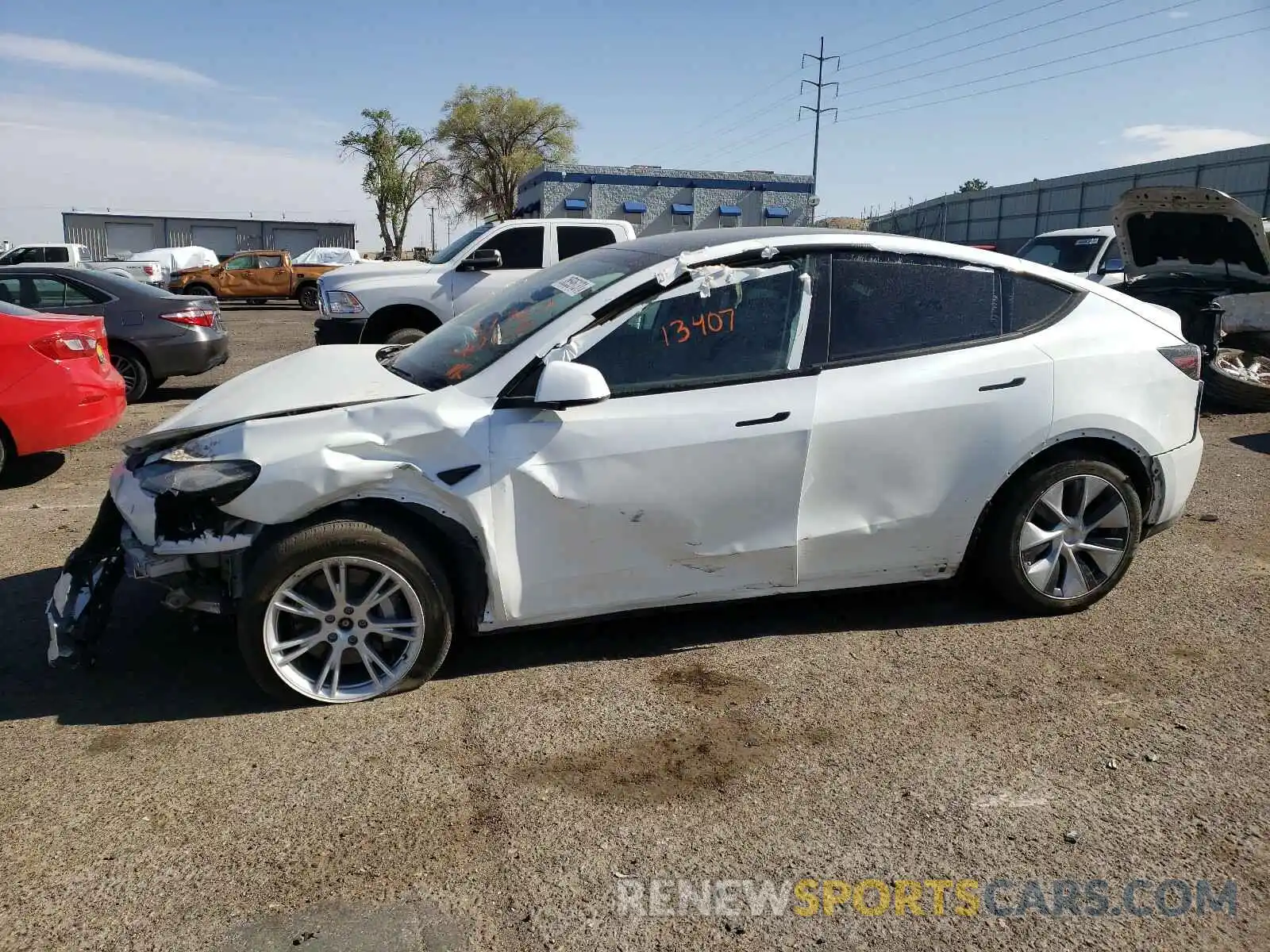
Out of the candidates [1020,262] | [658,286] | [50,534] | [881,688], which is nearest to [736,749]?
[881,688]

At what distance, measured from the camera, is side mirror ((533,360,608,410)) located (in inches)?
142

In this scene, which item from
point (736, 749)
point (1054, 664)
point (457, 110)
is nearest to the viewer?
point (736, 749)

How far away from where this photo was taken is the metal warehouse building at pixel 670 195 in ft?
66.9

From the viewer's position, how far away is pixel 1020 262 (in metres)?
4.51

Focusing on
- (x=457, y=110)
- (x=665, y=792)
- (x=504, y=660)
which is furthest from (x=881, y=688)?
(x=457, y=110)

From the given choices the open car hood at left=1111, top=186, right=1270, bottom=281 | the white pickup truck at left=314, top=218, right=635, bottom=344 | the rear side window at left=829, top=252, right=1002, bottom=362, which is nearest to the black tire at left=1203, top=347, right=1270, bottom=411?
the open car hood at left=1111, top=186, right=1270, bottom=281

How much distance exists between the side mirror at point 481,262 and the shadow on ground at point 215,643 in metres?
6.05

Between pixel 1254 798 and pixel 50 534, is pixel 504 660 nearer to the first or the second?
pixel 1254 798

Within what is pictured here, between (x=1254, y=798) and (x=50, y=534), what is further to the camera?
(x=50, y=534)

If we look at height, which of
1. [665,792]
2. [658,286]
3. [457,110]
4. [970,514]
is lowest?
[665,792]

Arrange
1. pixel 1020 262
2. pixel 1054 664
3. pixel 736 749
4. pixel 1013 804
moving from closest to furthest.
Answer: pixel 1013 804 < pixel 736 749 < pixel 1054 664 < pixel 1020 262

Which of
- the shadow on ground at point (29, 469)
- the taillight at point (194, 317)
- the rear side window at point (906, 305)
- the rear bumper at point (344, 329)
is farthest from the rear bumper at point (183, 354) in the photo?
the rear side window at point (906, 305)

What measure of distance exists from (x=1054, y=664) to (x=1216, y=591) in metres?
1.41

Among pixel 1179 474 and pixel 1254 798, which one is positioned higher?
pixel 1179 474
